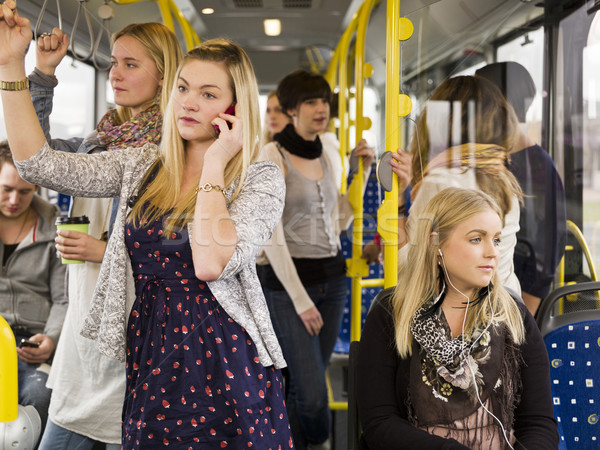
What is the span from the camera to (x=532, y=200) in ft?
5.62

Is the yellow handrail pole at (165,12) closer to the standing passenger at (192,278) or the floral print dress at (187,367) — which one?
the standing passenger at (192,278)

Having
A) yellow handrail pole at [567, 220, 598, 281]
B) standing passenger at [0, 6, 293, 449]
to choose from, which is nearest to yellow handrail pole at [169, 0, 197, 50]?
standing passenger at [0, 6, 293, 449]

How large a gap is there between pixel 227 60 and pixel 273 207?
1.10 feet

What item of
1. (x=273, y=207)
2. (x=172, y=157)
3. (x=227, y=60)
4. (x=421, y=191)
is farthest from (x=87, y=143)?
(x=421, y=191)

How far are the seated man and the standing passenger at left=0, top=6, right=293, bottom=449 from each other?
77cm

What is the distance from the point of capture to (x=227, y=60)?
52.8 inches

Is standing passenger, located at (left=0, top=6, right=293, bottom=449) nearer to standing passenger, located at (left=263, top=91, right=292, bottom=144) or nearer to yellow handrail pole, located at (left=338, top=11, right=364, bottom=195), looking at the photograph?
standing passenger, located at (left=263, top=91, right=292, bottom=144)

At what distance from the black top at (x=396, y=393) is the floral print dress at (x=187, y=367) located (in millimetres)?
268

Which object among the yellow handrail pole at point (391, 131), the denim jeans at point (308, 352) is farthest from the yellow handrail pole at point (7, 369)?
the denim jeans at point (308, 352)

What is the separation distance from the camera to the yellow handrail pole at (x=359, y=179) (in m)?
2.05

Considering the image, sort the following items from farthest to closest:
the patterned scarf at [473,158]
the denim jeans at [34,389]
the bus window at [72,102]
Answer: the denim jeans at [34,389] → the patterned scarf at [473,158] → the bus window at [72,102]

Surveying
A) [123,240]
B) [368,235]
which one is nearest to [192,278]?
[123,240]

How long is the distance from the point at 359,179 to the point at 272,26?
730 millimetres

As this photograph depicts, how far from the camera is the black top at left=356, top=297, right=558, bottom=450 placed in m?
1.38
